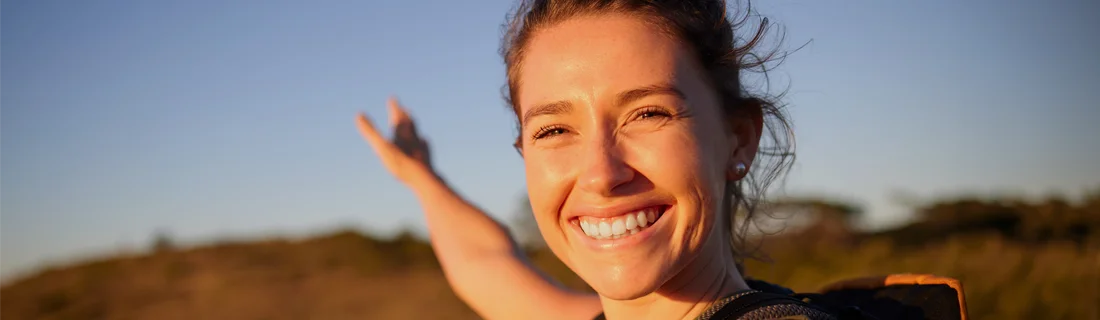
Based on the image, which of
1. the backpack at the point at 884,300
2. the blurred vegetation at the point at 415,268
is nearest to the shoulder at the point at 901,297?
the backpack at the point at 884,300

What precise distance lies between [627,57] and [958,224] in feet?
34.5

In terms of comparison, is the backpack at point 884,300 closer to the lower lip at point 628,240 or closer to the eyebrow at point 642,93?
the lower lip at point 628,240

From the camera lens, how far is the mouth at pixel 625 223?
5.91 ft

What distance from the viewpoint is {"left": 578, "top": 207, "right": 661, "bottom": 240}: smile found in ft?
5.91

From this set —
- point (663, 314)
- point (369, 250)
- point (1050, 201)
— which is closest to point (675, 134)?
point (663, 314)

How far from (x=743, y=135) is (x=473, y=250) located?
1135 millimetres

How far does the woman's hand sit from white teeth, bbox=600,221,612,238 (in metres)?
1.31

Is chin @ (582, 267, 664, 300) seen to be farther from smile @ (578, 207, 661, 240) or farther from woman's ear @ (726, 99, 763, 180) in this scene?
woman's ear @ (726, 99, 763, 180)

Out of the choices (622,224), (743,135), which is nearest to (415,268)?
(743,135)

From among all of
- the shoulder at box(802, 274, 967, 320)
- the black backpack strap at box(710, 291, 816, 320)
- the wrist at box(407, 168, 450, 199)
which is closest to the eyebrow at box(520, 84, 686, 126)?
the black backpack strap at box(710, 291, 816, 320)

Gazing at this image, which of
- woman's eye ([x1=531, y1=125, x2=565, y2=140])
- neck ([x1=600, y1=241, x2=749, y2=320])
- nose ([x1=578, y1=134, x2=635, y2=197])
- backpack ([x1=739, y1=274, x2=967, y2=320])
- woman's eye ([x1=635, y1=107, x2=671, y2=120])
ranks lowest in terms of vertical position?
backpack ([x1=739, y1=274, x2=967, y2=320])

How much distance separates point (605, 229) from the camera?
184 centimetres

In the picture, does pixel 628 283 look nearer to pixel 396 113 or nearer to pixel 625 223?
pixel 625 223

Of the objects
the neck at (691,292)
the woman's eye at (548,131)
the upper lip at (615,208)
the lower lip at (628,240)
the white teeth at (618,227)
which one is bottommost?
the neck at (691,292)
